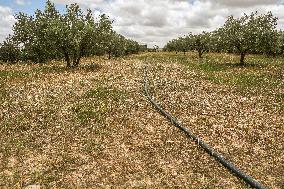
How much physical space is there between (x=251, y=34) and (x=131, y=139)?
36.2 metres

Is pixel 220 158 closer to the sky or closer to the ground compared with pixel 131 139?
closer to the sky

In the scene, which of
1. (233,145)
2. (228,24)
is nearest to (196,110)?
(233,145)

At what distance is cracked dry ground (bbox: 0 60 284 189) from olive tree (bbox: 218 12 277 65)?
23.9m

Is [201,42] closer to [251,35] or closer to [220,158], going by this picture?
[251,35]

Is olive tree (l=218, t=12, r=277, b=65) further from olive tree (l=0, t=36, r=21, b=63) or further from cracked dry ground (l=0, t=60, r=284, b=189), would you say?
olive tree (l=0, t=36, r=21, b=63)

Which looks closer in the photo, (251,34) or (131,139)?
(131,139)

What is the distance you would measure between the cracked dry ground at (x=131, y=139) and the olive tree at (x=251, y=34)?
23.9 meters

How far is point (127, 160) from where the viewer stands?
1273 cm

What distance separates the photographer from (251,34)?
46719 mm

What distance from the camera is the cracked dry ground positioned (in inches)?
450

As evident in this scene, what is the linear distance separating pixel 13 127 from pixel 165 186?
9127 millimetres

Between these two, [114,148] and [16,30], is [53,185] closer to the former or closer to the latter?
[114,148]

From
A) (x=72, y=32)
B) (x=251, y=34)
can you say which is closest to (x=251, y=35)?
(x=251, y=34)

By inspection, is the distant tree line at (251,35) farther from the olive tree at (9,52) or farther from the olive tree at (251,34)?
the olive tree at (9,52)
